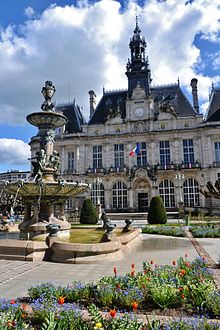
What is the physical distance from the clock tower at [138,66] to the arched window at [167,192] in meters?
13.9

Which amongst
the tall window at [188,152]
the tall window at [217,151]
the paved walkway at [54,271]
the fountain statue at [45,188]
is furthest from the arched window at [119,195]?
the paved walkway at [54,271]

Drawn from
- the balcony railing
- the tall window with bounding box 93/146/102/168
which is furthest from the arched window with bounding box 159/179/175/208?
the tall window with bounding box 93/146/102/168

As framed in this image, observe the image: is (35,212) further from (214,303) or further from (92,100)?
(92,100)

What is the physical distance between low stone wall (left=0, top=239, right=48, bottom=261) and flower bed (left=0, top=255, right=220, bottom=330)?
10.9 ft

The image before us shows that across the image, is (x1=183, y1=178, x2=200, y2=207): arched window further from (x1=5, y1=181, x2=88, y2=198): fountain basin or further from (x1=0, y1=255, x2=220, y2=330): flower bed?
(x1=0, y1=255, x2=220, y2=330): flower bed

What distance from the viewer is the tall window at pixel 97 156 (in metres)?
40.5

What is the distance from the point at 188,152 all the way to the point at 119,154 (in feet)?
33.5

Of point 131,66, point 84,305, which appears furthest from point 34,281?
point 131,66

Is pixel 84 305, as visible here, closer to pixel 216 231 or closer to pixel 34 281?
pixel 34 281

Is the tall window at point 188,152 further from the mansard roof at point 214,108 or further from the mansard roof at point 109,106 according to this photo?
the mansard roof at point 109,106

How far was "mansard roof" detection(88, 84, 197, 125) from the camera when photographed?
39438mm

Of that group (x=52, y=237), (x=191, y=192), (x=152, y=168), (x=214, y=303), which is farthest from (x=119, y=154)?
(x=214, y=303)

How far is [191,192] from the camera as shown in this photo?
1436 inches

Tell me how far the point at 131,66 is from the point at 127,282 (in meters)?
43.3
